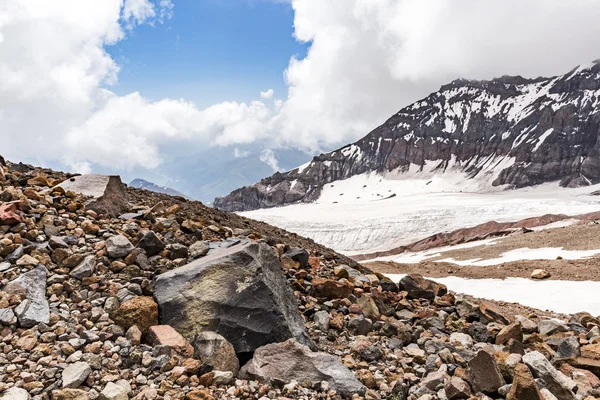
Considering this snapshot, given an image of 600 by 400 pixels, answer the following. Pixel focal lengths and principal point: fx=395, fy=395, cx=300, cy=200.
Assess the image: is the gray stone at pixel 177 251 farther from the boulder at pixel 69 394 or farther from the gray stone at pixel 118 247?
the boulder at pixel 69 394

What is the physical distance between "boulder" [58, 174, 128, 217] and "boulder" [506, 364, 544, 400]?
927 centimetres

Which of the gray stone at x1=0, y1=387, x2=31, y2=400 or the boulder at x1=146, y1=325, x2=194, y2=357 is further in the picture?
the boulder at x1=146, y1=325, x2=194, y2=357

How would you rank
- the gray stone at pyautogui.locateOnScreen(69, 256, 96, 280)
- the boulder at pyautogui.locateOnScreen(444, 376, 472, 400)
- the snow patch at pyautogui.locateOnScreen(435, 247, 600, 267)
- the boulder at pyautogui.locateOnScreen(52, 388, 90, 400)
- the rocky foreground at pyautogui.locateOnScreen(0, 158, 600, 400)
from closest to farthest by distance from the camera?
1. the boulder at pyautogui.locateOnScreen(52, 388, 90, 400)
2. the rocky foreground at pyautogui.locateOnScreen(0, 158, 600, 400)
3. the boulder at pyautogui.locateOnScreen(444, 376, 472, 400)
4. the gray stone at pyautogui.locateOnScreen(69, 256, 96, 280)
5. the snow patch at pyautogui.locateOnScreen(435, 247, 600, 267)

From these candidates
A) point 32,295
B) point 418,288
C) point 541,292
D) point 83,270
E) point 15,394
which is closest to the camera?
point 15,394

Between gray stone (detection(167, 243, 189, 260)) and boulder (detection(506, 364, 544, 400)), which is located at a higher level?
gray stone (detection(167, 243, 189, 260))

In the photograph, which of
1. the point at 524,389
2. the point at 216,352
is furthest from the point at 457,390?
the point at 216,352

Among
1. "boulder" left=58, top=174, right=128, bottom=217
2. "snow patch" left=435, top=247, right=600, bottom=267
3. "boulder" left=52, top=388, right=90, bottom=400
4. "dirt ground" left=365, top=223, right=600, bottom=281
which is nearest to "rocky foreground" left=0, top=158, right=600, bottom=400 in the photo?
"boulder" left=52, top=388, right=90, bottom=400

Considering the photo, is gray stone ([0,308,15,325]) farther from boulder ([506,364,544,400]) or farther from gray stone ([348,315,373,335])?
boulder ([506,364,544,400])

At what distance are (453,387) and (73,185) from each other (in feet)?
35.5

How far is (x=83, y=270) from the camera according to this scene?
7.18 meters

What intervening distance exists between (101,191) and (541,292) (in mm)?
23352

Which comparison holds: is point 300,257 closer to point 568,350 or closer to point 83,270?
point 83,270

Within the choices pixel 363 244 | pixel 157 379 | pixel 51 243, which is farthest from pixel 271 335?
pixel 363 244

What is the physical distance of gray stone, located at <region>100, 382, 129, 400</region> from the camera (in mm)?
5055
